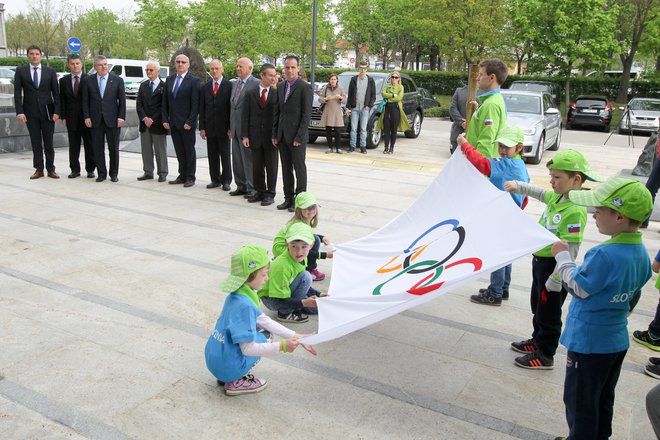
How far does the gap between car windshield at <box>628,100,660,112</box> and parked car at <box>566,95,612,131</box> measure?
1.07 m

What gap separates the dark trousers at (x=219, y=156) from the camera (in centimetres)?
984

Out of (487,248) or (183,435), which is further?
(487,248)

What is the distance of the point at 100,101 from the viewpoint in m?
10.1

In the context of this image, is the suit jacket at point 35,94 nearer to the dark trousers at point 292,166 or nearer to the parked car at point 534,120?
the dark trousers at point 292,166

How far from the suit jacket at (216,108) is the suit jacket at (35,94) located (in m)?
2.63

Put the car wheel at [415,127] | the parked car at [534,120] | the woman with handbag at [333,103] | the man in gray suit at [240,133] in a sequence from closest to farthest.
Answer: the man in gray suit at [240,133]
the woman with handbag at [333,103]
the parked car at [534,120]
the car wheel at [415,127]

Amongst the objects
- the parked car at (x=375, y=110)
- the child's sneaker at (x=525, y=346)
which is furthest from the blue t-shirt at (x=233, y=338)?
the parked car at (x=375, y=110)

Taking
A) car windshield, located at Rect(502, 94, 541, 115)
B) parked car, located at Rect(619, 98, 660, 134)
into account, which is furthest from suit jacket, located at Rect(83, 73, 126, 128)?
parked car, located at Rect(619, 98, 660, 134)

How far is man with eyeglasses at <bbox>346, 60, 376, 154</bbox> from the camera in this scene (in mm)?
14258

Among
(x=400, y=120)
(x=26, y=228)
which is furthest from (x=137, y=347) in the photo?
(x=400, y=120)

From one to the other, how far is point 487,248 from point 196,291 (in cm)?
286

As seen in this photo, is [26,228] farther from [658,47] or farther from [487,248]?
[658,47]

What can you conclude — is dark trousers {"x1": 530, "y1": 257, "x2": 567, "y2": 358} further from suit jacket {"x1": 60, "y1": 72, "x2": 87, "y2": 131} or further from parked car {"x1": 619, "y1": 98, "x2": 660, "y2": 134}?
parked car {"x1": 619, "y1": 98, "x2": 660, "y2": 134}

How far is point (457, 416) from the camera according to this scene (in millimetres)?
3623
